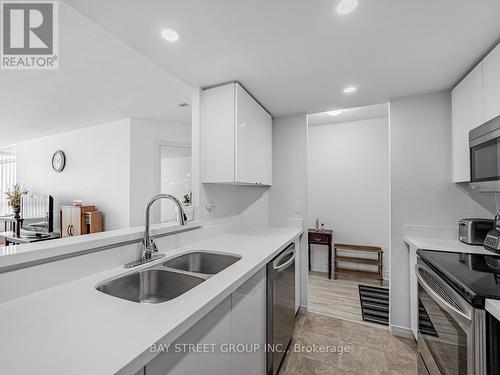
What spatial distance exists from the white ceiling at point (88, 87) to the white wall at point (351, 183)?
2.38 m

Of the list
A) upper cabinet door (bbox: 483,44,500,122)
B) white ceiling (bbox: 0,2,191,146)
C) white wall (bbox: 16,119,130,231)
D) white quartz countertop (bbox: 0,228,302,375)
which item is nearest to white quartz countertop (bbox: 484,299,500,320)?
white quartz countertop (bbox: 0,228,302,375)

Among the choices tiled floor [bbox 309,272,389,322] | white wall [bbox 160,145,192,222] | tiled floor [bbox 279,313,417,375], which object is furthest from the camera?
white wall [bbox 160,145,192,222]

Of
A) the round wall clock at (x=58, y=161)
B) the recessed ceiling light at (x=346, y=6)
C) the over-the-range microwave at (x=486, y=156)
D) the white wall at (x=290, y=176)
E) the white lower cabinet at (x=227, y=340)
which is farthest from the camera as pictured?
the round wall clock at (x=58, y=161)

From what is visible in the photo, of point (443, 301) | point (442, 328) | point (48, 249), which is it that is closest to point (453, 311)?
point (443, 301)

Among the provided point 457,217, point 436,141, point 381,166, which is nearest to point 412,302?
point 457,217

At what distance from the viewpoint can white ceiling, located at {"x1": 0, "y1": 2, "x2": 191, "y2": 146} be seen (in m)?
1.63

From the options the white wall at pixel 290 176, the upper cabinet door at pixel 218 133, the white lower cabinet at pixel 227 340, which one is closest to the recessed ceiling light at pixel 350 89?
the white wall at pixel 290 176

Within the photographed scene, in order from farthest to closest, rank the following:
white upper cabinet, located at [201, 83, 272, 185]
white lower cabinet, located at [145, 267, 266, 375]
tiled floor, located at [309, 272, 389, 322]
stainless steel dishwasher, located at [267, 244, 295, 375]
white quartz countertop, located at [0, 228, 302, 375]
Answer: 1. tiled floor, located at [309, 272, 389, 322]
2. white upper cabinet, located at [201, 83, 272, 185]
3. stainless steel dishwasher, located at [267, 244, 295, 375]
4. white lower cabinet, located at [145, 267, 266, 375]
5. white quartz countertop, located at [0, 228, 302, 375]

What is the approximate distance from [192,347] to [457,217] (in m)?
2.36

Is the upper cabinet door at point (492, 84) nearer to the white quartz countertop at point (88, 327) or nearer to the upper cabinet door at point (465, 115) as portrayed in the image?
the upper cabinet door at point (465, 115)

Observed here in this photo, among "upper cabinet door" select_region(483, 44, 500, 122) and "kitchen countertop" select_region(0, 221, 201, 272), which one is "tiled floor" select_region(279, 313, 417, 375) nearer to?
"kitchen countertop" select_region(0, 221, 201, 272)

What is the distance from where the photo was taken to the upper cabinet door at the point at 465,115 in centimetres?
152

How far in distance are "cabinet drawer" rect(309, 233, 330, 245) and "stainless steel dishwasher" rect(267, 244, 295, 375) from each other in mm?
1617

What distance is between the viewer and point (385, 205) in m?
3.40
